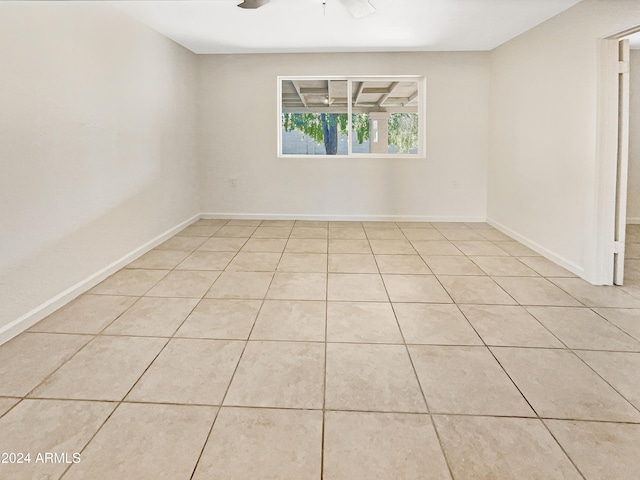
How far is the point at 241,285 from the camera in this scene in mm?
2840

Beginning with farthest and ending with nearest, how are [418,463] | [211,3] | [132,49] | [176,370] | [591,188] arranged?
[132,49]
[211,3]
[591,188]
[176,370]
[418,463]

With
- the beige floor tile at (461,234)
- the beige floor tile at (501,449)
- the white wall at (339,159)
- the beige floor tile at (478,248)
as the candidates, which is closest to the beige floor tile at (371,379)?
the beige floor tile at (501,449)

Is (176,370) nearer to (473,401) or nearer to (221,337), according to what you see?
(221,337)

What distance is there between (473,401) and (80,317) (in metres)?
2.16

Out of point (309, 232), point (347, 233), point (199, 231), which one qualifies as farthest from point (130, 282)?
point (347, 233)

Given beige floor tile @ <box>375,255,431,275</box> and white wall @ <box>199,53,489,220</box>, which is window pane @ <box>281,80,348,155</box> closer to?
white wall @ <box>199,53,489,220</box>

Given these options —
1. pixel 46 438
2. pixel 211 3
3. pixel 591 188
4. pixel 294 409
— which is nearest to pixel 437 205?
pixel 591 188

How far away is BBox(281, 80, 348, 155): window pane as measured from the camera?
5.33 m

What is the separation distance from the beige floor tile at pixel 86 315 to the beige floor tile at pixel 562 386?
211 cm

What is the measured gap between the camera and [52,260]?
95.3 inches

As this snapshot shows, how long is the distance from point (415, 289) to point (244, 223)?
2.94 m

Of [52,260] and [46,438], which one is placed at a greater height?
[52,260]

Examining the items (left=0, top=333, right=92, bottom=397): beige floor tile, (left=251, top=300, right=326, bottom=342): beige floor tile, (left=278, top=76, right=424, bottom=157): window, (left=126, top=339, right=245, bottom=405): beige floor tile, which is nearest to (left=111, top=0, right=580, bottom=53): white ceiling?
(left=278, top=76, right=424, bottom=157): window

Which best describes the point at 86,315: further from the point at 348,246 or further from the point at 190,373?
the point at 348,246
